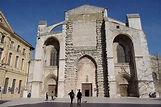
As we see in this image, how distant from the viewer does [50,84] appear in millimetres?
19812

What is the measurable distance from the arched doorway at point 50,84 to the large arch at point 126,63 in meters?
9.06

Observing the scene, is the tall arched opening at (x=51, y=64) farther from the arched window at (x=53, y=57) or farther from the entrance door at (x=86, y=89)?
the entrance door at (x=86, y=89)

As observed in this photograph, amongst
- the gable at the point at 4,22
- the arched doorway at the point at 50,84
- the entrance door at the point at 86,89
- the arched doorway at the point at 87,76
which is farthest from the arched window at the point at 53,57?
the gable at the point at 4,22

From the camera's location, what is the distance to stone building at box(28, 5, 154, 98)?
17547mm

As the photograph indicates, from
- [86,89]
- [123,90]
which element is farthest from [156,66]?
[86,89]

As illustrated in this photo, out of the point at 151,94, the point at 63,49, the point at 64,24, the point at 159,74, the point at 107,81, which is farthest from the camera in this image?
the point at 159,74

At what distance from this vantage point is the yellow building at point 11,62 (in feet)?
59.3

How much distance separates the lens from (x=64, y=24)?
830 inches

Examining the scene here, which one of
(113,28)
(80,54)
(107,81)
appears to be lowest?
(107,81)

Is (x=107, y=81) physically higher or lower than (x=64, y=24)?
lower

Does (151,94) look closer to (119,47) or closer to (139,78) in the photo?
(139,78)

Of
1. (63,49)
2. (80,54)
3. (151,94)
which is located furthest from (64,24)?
(151,94)

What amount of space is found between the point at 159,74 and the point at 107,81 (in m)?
11.1

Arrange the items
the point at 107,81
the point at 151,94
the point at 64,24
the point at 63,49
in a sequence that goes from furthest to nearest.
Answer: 1. the point at 64,24
2. the point at 63,49
3. the point at 107,81
4. the point at 151,94
